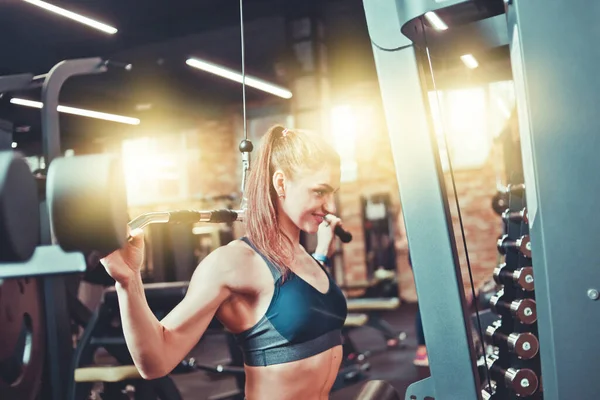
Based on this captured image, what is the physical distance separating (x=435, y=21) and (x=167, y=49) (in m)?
6.57

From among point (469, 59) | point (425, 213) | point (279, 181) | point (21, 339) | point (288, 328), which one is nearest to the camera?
point (425, 213)

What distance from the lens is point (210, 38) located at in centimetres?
703

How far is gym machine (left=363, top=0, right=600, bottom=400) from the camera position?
1003 mm

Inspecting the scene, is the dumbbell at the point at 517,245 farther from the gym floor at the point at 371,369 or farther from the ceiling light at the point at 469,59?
the gym floor at the point at 371,369

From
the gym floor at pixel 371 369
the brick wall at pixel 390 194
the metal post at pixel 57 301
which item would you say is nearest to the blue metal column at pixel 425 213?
the metal post at pixel 57 301

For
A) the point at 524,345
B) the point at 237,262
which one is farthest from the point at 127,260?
the point at 524,345

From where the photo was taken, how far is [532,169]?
41.2 inches

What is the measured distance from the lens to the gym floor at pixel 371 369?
14.2 ft

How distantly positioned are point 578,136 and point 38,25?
506 centimetres

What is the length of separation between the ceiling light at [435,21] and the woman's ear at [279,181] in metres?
0.49

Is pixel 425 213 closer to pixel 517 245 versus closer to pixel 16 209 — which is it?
pixel 517 245

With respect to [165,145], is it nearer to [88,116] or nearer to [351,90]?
[88,116]

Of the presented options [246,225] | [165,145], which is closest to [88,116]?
[165,145]

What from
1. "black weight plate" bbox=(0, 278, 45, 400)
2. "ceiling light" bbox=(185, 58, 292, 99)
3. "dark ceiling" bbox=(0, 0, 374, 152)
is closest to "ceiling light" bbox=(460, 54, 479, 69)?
"dark ceiling" bbox=(0, 0, 374, 152)
